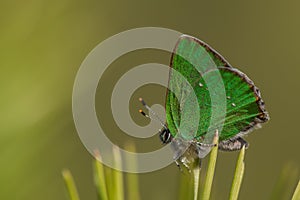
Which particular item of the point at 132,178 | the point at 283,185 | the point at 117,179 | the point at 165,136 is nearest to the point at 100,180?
the point at 117,179

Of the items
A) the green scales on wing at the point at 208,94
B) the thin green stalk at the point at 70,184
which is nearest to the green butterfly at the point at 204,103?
the green scales on wing at the point at 208,94

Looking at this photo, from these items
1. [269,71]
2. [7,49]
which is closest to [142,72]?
[7,49]

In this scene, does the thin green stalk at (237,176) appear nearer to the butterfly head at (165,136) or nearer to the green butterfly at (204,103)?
the green butterfly at (204,103)

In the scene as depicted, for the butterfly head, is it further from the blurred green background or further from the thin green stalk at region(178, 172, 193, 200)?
the thin green stalk at region(178, 172, 193, 200)

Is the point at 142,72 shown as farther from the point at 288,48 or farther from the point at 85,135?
the point at 288,48

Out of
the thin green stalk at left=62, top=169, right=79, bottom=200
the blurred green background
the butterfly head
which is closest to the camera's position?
the thin green stalk at left=62, top=169, right=79, bottom=200

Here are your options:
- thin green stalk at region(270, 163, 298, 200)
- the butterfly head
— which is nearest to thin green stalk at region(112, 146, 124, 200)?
thin green stalk at region(270, 163, 298, 200)

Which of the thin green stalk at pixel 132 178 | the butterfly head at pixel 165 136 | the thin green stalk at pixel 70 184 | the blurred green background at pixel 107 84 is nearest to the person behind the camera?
the thin green stalk at pixel 70 184

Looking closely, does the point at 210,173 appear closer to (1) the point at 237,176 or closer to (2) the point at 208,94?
(1) the point at 237,176
